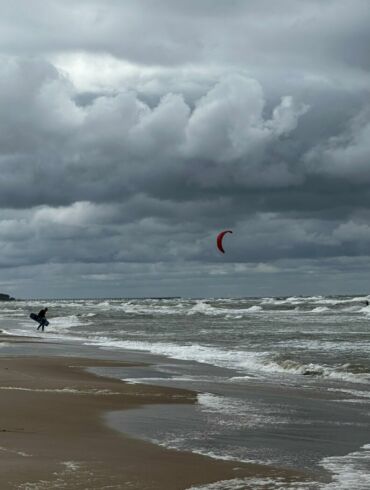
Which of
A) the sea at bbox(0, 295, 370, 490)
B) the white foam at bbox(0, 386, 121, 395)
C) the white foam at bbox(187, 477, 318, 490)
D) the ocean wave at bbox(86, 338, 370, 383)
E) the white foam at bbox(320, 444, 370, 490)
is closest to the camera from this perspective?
the white foam at bbox(187, 477, 318, 490)

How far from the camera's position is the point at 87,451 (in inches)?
304

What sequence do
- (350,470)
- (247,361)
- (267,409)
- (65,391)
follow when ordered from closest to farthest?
(350,470)
(267,409)
(65,391)
(247,361)

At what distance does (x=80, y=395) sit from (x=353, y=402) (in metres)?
4.92

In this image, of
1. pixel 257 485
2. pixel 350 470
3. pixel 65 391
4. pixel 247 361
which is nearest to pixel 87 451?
pixel 257 485

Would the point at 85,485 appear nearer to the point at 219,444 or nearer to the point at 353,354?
the point at 219,444

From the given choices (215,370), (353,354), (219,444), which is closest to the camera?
(219,444)

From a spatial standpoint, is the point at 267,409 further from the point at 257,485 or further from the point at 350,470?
the point at 257,485

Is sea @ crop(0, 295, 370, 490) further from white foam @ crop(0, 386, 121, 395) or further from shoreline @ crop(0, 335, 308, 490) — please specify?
white foam @ crop(0, 386, 121, 395)

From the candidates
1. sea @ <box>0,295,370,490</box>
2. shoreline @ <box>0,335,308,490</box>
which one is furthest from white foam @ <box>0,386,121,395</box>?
sea @ <box>0,295,370,490</box>

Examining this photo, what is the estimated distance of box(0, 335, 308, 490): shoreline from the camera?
650cm

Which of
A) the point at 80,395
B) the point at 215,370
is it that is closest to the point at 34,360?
the point at 215,370

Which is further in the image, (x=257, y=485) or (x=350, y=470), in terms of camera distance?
(x=350, y=470)

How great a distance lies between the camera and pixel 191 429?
948cm

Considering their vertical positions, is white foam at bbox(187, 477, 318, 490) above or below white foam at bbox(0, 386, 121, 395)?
above
